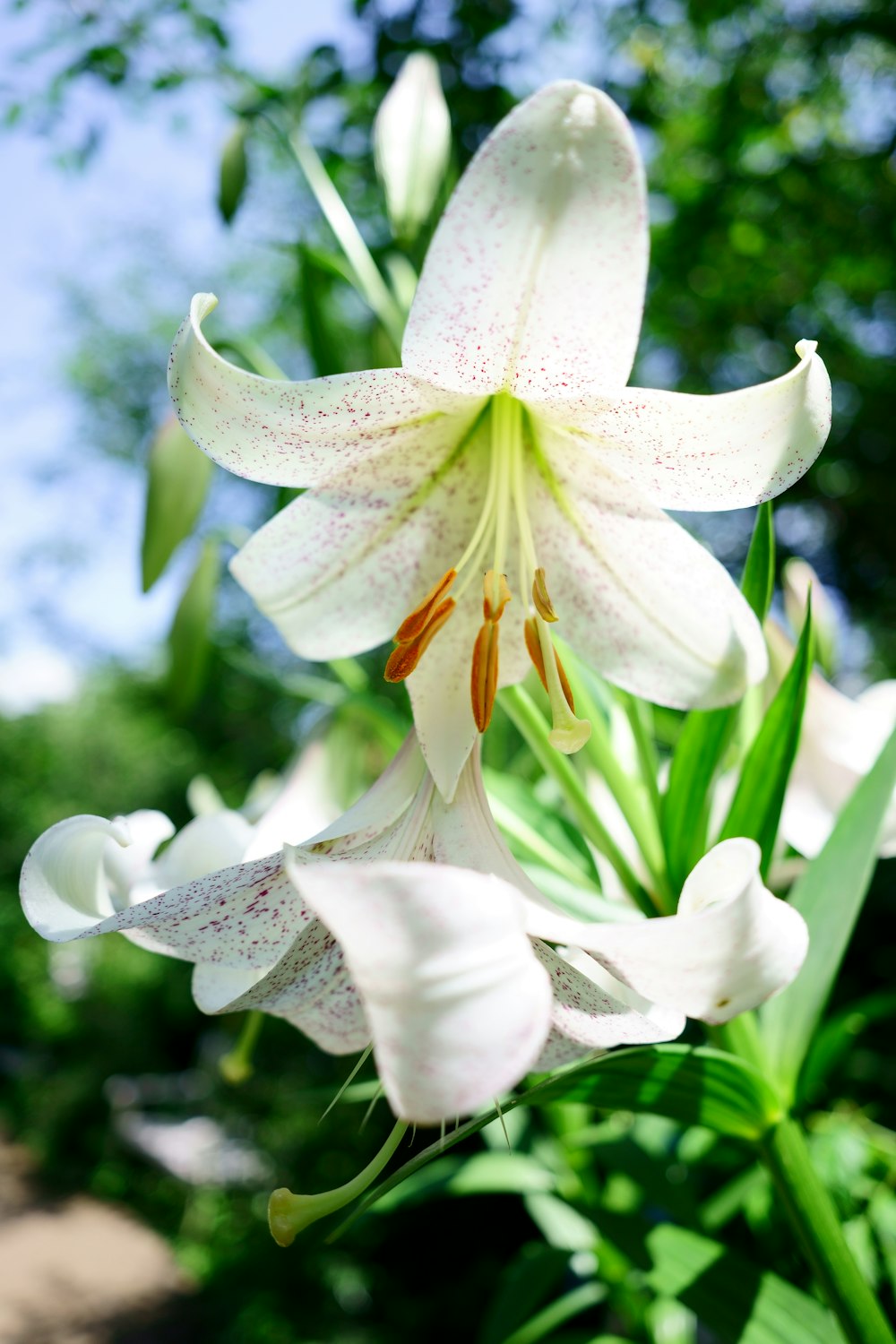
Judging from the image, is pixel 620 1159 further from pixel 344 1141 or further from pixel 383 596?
pixel 344 1141

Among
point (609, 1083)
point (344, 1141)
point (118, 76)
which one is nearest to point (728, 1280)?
point (609, 1083)

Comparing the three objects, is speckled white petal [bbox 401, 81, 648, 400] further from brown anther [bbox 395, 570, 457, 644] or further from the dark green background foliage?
the dark green background foliage

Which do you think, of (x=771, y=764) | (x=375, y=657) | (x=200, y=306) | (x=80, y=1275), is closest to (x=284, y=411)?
(x=200, y=306)

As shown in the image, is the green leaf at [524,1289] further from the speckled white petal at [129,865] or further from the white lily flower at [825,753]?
the speckled white petal at [129,865]

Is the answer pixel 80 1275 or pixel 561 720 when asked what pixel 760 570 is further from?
pixel 80 1275

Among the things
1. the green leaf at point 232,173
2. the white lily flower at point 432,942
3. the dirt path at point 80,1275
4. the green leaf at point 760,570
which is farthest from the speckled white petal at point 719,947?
the dirt path at point 80,1275
